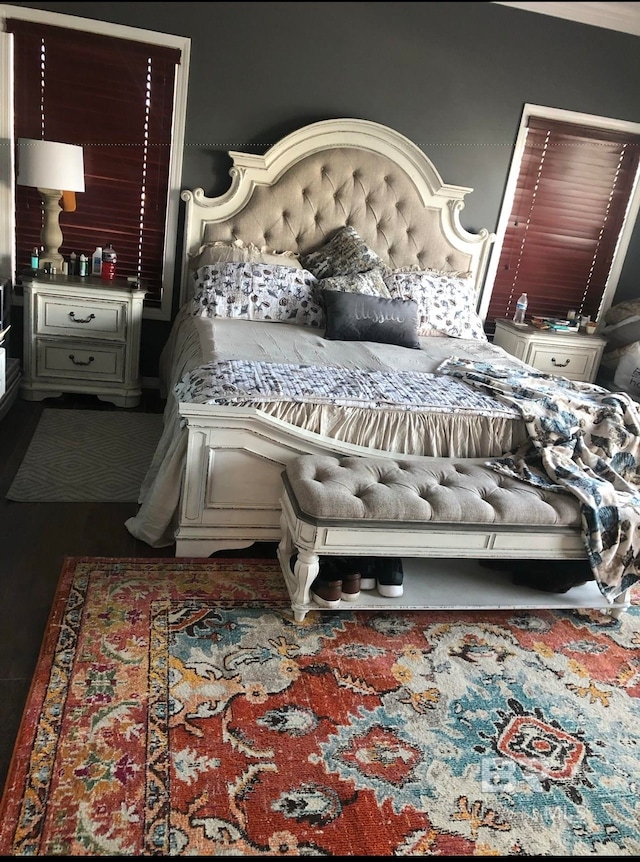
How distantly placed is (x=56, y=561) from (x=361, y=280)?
2113 mm

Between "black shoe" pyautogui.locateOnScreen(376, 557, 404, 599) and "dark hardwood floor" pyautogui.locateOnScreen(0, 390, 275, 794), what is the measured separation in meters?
0.52

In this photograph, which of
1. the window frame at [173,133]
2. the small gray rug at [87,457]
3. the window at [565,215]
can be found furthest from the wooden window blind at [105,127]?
the window at [565,215]

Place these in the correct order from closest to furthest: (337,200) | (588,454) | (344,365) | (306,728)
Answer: (306,728)
(588,454)
(344,365)
(337,200)

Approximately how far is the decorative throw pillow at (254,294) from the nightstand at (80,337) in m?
0.40

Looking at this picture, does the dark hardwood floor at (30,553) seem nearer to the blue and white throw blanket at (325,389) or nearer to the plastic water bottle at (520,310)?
the blue and white throw blanket at (325,389)

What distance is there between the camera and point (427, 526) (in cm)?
207

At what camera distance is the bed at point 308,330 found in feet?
7.73

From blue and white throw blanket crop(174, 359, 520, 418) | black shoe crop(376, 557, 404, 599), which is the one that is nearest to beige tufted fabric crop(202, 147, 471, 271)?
blue and white throw blanket crop(174, 359, 520, 418)

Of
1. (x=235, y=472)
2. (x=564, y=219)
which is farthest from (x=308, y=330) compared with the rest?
(x=564, y=219)

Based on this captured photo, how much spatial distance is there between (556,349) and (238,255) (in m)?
2.03

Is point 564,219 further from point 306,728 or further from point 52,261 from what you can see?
point 306,728

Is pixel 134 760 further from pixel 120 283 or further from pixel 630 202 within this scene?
pixel 630 202

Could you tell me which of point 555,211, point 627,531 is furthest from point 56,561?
point 555,211

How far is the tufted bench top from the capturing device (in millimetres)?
2018
